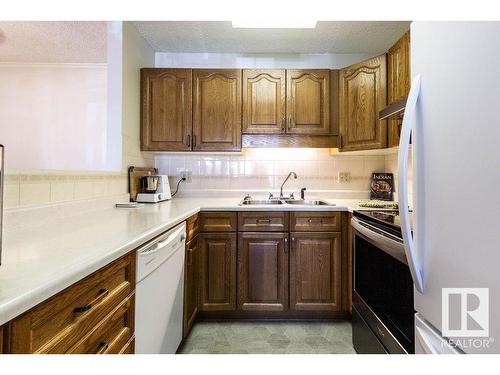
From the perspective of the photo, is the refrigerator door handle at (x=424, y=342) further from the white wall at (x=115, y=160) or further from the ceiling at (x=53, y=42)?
the ceiling at (x=53, y=42)

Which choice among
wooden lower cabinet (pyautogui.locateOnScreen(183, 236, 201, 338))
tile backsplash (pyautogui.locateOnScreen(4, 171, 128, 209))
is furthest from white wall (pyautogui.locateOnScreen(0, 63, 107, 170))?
wooden lower cabinet (pyautogui.locateOnScreen(183, 236, 201, 338))

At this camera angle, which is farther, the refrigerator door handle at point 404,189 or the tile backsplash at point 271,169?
the tile backsplash at point 271,169

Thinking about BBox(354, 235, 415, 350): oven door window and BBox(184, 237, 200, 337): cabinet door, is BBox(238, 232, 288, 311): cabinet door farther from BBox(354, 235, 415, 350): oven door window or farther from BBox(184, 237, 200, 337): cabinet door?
BBox(354, 235, 415, 350): oven door window

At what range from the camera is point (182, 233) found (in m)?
1.74

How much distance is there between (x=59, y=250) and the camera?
882mm

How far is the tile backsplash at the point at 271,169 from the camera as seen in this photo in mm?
2887

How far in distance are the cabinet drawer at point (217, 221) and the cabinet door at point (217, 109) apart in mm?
641

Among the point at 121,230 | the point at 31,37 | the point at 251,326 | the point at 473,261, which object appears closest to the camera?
the point at 473,261

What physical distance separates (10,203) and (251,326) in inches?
65.6

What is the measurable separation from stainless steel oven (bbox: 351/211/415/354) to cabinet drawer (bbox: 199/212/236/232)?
0.88 meters

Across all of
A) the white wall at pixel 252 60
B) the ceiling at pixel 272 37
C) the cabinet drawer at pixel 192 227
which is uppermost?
the ceiling at pixel 272 37

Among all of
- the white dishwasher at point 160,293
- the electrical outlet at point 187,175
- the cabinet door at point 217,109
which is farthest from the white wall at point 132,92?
→ the white dishwasher at point 160,293
